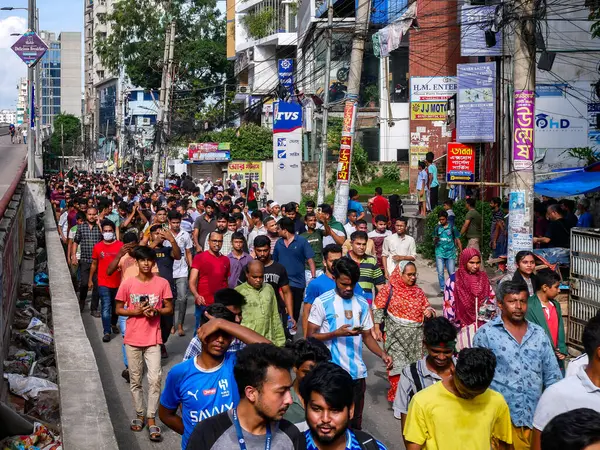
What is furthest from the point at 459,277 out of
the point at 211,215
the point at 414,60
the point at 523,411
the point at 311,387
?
the point at 414,60

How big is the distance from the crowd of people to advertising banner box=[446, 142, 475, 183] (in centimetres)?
1034

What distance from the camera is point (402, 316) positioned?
845 centimetres

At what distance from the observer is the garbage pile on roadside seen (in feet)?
23.7

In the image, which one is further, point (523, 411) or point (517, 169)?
point (517, 169)

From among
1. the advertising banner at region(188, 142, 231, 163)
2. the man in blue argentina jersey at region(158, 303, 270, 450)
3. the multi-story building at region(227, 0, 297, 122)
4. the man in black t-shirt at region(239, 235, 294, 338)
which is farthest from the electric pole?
the man in blue argentina jersey at region(158, 303, 270, 450)

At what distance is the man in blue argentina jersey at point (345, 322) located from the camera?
22.9ft

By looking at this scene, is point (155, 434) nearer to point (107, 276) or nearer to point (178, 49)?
point (107, 276)

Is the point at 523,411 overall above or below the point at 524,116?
below

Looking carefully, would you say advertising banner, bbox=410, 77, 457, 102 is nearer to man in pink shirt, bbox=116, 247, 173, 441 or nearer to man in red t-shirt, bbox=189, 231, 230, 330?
man in red t-shirt, bbox=189, 231, 230, 330

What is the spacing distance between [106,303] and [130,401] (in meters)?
2.96

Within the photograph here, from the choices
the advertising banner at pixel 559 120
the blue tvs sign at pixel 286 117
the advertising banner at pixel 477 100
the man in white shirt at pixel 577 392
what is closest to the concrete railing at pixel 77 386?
the man in white shirt at pixel 577 392

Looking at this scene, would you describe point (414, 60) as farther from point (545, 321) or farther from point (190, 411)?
point (190, 411)

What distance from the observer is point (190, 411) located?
16.1ft

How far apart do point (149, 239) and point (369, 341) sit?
502 centimetres
